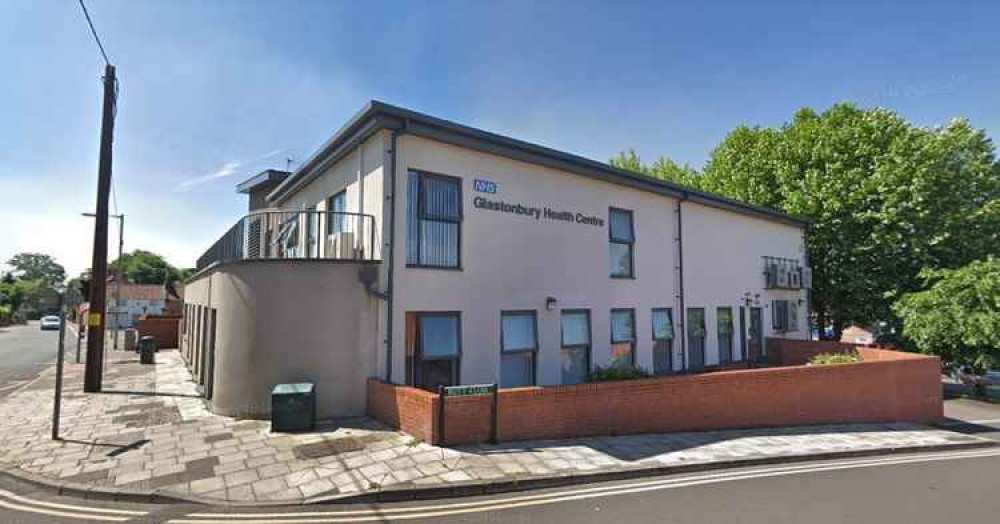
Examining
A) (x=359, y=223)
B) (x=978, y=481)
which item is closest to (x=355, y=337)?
(x=359, y=223)

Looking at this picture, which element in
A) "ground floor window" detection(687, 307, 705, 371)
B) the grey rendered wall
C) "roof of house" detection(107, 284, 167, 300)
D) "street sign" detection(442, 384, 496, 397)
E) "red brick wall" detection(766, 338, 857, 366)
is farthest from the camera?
"roof of house" detection(107, 284, 167, 300)

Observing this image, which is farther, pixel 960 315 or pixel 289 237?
pixel 960 315

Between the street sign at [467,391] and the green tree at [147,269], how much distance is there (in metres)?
90.2

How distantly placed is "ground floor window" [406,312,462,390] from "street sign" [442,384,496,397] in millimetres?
2102

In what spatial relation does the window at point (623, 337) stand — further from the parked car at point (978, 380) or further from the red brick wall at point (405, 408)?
the parked car at point (978, 380)

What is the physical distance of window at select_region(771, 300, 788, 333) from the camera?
18141 mm

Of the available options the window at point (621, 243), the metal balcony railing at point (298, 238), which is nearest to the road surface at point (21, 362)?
the metal balcony railing at point (298, 238)

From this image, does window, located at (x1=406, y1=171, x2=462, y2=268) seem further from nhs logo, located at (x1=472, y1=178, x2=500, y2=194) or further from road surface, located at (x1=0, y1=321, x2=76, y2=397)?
road surface, located at (x1=0, y1=321, x2=76, y2=397)

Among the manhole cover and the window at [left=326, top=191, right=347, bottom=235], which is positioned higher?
the window at [left=326, top=191, right=347, bottom=235]

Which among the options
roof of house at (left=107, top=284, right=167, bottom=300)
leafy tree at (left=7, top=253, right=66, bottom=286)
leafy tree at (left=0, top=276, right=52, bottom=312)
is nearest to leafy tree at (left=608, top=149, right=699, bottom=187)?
roof of house at (left=107, top=284, right=167, bottom=300)

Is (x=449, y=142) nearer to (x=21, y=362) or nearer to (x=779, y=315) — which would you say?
(x=779, y=315)

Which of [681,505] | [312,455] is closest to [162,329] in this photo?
[312,455]

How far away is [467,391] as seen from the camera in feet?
24.3

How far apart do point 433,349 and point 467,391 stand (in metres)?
2.24
